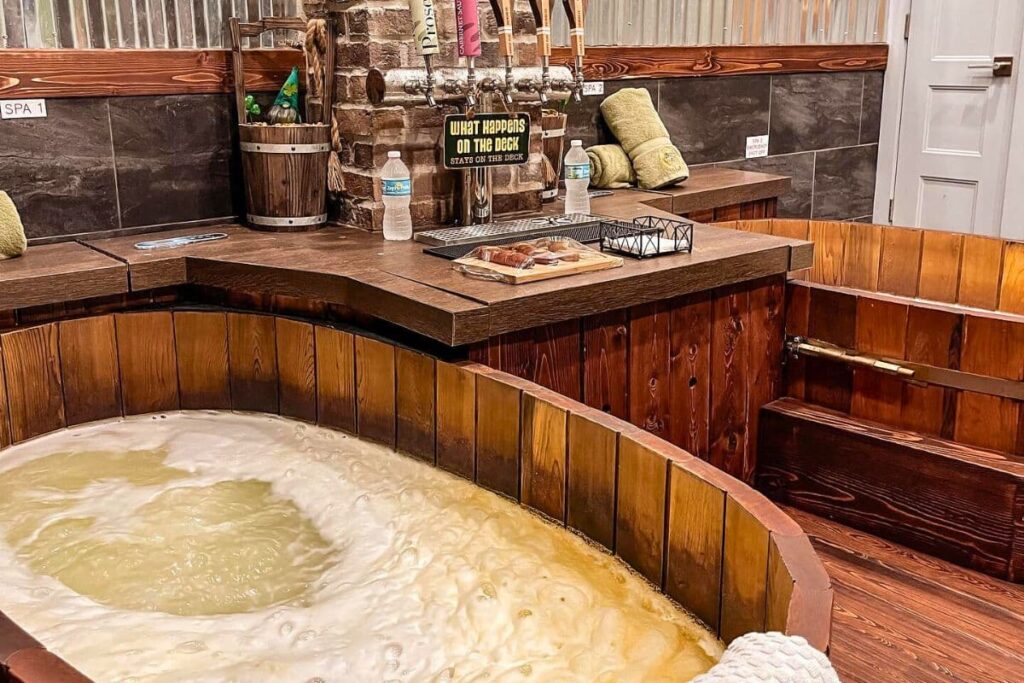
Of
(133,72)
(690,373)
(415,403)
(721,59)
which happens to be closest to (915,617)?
(690,373)

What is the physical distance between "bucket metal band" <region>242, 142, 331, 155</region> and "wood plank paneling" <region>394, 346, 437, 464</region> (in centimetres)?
85

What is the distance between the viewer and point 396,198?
279 centimetres

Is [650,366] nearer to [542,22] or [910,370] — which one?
[910,370]

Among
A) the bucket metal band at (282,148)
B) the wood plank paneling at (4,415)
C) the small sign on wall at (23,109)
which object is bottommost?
the wood plank paneling at (4,415)

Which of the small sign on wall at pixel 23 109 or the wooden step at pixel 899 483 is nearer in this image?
the wooden step at pixel 899 483

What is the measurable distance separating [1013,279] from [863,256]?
516mm

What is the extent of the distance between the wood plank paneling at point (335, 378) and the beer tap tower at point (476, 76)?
74 centimetres

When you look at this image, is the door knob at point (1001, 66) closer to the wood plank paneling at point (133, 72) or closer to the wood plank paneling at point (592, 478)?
the wood plank paneling at point (133, 72)

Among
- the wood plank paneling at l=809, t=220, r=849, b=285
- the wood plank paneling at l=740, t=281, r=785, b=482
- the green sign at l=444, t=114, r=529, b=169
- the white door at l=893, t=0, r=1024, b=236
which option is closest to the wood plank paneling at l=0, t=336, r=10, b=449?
the green sign at l=444, t=114, r=529, b=169

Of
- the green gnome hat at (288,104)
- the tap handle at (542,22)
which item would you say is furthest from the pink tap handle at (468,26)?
the green gnome hat at (288,104)

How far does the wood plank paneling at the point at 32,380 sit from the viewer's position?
235cm

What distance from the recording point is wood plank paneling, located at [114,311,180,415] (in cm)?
255

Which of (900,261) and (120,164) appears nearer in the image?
(120,164)

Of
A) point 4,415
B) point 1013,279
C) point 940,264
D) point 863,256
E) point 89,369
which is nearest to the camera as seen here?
point 4,415
